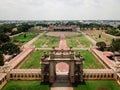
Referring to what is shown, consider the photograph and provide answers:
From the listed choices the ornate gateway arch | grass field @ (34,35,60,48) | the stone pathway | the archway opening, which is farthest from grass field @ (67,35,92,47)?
the ornate gateway arch

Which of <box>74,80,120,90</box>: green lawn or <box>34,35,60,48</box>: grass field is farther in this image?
<box>34,35,60,48</box>: grass field

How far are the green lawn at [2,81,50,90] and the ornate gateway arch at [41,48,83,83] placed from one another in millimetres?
1939

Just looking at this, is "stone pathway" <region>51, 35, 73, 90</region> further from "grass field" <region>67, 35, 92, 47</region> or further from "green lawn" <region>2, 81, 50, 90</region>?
"grass field" <region>67, 35, 92, 47</region>

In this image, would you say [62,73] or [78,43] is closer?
[62,73]

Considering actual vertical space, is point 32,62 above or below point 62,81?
below

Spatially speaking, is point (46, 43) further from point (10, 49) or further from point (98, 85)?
point (98, 85)

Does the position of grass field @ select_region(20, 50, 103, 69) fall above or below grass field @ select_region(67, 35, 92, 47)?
above

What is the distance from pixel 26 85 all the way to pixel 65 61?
8978 mm

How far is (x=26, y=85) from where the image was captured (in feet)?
144

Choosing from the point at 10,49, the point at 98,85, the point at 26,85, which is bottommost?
the point at 26,85

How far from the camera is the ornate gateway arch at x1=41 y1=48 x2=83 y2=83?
45.0 m

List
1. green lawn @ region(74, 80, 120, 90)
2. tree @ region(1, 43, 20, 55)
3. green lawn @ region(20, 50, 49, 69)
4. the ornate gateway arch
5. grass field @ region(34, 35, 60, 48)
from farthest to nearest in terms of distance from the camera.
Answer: grass field @ region(34, 35, 60, 48) < tree @ region(1, 43, 20, 55) < green lawn @ region(20, 50, 49, 69) < the ornate gateway arch < green lawn @ region(74, 80, 120, 90)

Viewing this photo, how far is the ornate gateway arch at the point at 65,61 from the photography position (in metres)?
45.0

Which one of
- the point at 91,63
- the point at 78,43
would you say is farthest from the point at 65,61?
the point at 78,43
